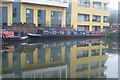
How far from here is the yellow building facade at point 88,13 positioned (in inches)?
987

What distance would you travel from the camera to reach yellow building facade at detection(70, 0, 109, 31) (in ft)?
82.2

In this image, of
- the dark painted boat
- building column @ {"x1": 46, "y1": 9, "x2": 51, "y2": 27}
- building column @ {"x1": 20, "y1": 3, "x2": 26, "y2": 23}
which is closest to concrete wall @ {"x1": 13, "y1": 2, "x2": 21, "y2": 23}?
building column @ {"x1": 20, "y1": 3, "x2": 26, "y2": 23}

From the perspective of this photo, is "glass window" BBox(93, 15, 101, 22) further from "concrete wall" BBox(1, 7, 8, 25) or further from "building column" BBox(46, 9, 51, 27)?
"concrete wall" BBox(1, 7, 8, 25)

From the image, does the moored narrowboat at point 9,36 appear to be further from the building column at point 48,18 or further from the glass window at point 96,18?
the glass window at point 96,18

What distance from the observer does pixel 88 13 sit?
88.1ft

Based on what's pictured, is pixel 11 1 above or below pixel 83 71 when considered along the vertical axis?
above

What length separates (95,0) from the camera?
27.9 metres

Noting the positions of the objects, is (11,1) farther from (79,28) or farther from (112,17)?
(112,17)

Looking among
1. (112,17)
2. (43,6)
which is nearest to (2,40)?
(43,6)

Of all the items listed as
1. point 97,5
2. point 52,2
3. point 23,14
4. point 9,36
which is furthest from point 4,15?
point 97,5

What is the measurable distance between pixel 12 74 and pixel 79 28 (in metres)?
21.3

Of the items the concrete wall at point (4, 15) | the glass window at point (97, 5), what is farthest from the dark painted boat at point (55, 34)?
the glass window at point (97, 5)

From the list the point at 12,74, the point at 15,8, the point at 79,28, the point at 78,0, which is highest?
the point at 78,0

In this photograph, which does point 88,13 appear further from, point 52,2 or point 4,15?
point 4,15
